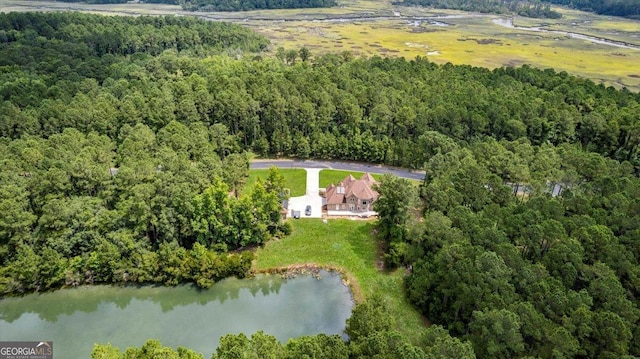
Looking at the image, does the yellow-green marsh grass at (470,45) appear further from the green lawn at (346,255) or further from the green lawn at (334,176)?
the green lawn at (346,255)

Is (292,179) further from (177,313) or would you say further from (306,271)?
(177,313)

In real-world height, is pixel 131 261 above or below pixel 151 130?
below

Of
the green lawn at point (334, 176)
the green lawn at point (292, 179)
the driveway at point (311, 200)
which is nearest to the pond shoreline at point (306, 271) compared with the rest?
the driveway at point (311, 200)

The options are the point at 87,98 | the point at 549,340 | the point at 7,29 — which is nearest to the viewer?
the point at 549,340

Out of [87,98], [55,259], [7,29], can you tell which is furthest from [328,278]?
[7,29]

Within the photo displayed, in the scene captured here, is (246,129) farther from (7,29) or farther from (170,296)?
(7,29)

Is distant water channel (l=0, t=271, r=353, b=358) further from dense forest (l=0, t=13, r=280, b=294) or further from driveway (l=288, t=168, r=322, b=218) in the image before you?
driveway (l=288, t=168, r=322, b=218)
